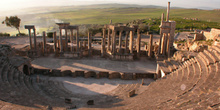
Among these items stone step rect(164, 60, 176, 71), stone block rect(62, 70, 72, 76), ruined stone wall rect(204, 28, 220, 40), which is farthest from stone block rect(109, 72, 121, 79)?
ruined stone wall rect(204, 28, 220, 40)

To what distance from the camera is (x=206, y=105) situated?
27.5 ft

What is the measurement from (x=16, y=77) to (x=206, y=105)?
49.0 feet

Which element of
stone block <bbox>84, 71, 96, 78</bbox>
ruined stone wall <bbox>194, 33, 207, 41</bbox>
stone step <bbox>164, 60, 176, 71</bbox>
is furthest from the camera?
ruined stone wall <bbox>194, 33, 207, 41</bbox>

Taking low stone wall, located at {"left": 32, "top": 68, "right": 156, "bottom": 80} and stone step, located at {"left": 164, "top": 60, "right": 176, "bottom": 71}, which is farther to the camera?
low stone wall, located at {"left": 32, "top": 68, "right": 156, "bottom": 80}

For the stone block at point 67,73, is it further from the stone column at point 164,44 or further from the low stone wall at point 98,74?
the stone column at point 164,44

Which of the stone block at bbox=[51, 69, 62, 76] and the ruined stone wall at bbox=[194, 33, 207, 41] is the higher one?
the ruined stone wall at bbox=[194, 33, 207, 41]

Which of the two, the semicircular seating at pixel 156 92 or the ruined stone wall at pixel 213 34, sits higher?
the ruined stone wall at pixel 213 34

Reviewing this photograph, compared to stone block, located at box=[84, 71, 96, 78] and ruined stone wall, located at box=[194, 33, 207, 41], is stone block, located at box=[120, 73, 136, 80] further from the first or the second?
ruined stone wall, located at box=[194, 33, 207, 41]

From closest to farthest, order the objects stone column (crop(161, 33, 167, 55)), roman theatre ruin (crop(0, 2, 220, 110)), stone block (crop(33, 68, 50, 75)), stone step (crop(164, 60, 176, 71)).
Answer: roman theatre ruin (crop(0, 2, 220, 110)) < stone step (crop(164, 60, 176, 71)) < stone block (crop(33, 68, 50, 75)) < stone column (crop(161, 33, 167, 55))

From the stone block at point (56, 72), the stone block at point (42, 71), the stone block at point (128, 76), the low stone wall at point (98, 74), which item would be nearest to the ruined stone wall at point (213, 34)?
the low stone wall at point (98, 74)

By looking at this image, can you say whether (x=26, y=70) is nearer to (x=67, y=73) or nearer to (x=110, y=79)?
(x=67, y=73)

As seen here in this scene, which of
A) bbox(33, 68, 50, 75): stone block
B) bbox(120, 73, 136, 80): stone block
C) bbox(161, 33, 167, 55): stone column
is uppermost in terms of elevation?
bbox(161, 33, 167, 55): stone column

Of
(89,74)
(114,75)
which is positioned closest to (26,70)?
(89,74)

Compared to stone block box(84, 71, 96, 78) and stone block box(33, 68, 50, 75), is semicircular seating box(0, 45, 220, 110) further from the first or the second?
stone block box(84, 71, 96, 78)
